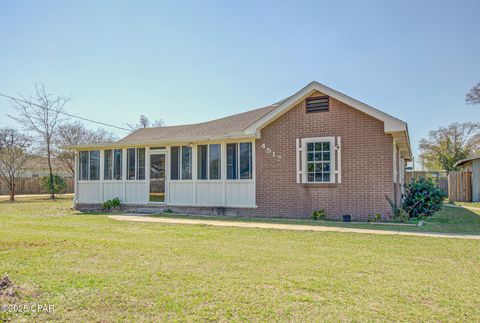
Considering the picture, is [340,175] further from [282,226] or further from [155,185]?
[155,185]

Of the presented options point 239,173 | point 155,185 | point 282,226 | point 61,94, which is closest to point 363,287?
point 282,226

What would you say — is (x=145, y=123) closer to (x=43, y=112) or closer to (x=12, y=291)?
(x=43, y=112)

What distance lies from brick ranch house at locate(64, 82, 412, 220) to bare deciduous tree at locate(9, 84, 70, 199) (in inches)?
639

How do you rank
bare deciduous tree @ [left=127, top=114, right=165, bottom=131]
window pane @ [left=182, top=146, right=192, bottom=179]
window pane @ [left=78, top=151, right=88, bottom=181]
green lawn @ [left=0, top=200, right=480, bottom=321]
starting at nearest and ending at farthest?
green lawn @ [left=0, top=200, right=480, bottom=321], window pane @ [left=182, top=146, right=192, bottom=179], window pane @ [left=78, top=151, right=88, bottom=181], bare deciduous tree @ [left=127, top=114, right=165, bottom=131]

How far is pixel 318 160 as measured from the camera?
1153 centimetres

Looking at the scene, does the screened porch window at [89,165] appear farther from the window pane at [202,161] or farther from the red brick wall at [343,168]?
the red brick wall at [343,168]

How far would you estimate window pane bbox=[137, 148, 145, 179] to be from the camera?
15.0 meters

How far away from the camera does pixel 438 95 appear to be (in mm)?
20094

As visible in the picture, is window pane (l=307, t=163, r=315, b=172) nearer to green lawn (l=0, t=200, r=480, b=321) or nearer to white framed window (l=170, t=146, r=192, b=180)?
green lawn (l=0, t=200, r=480, b=321)

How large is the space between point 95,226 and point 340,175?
7.42 metres

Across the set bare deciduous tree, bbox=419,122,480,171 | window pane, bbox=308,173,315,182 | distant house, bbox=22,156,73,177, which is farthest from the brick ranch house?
bare deciduous tree, bbox=419,122,480,171

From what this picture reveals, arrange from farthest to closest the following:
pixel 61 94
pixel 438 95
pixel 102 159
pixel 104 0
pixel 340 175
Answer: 1. pixel 61 94
2. pixel 438 95
3. pixel 102 159
4. pixel 104 0
5. pixel 340 175

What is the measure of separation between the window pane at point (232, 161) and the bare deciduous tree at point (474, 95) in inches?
824

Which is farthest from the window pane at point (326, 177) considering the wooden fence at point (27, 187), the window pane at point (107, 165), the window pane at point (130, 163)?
the wooden fence at point (27, 187)
